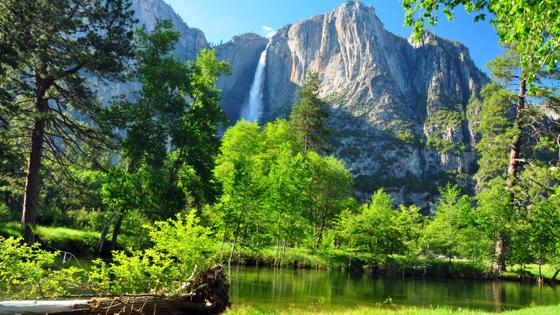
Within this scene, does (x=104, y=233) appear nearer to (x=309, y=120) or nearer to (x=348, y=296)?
(x=348, y=296)

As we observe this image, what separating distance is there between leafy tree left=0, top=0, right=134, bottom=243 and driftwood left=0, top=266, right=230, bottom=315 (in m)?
13.5

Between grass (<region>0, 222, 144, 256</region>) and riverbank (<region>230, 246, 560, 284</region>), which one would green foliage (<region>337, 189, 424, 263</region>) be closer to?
riverbank (<region>230, 246, 560, 284</region>)

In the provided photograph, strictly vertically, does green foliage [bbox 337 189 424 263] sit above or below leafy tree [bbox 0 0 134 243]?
below

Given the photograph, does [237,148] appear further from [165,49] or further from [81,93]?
[81,93]

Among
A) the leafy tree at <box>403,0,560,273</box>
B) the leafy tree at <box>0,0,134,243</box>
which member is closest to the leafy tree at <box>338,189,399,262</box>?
the leafy tree at <box>0,0,134,243</box>

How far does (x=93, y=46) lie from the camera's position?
960 inches

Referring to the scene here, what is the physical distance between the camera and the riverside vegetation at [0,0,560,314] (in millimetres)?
20531

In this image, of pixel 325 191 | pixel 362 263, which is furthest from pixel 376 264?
pixel 325 191

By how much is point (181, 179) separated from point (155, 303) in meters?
18.7

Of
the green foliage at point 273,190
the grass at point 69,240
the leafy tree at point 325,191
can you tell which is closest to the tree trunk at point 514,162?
the leafy tree at point 325,191

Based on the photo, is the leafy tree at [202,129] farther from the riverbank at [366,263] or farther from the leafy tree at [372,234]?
the leafy tree at [372,234]

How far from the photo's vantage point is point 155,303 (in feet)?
37.8

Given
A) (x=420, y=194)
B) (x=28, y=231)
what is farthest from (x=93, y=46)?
(x=420, y=194)

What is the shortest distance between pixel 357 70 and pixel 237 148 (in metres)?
161
